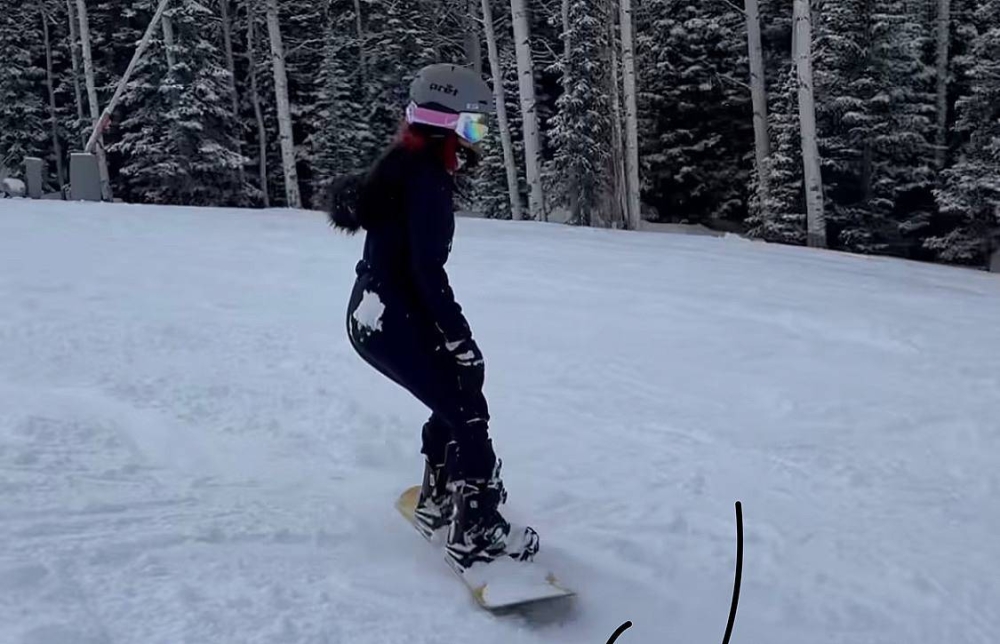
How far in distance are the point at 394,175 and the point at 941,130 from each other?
23652mm

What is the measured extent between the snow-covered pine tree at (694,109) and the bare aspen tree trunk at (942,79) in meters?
4.89

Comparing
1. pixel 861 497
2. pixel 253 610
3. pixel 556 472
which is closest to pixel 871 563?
pixel 861 497

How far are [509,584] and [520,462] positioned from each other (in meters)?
1.35

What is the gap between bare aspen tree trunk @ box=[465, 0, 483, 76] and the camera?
86.6 ft

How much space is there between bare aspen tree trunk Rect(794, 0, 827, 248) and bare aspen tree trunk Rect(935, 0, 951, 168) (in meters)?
7.21

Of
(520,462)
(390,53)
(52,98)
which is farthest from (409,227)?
(52,98)

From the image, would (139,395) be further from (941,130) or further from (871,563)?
(941,130)

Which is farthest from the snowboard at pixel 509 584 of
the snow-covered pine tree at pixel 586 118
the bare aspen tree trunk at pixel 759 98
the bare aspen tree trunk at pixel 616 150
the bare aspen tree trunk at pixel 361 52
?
the bare aspen tree trunk at pixel 361 52

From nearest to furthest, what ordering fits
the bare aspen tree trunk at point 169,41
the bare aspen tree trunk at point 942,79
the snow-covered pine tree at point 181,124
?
the bare aspen tree trunk at point 942,79 → the bare aspen tree trunk at point 169,41 → the snow-covered pine tree at point 181,124

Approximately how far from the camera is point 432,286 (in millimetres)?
2832

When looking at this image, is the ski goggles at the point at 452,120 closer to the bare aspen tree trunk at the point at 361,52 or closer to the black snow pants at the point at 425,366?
the black snow pants at the point at 425,366

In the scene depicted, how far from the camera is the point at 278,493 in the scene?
11.9 feet

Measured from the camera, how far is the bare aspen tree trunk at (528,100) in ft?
60.9

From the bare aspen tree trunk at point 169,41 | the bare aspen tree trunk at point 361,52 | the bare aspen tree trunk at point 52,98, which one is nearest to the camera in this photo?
the bare aspen tree trunk at point 169,41
